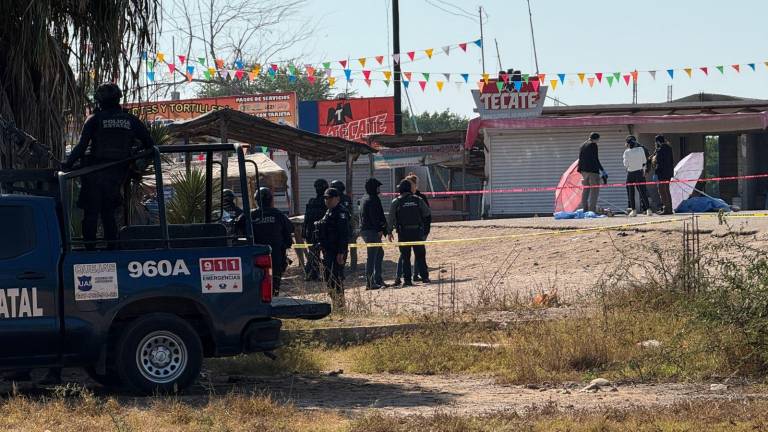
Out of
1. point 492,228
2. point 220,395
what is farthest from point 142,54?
point 492,228

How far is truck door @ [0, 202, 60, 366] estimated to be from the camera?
29.9ft

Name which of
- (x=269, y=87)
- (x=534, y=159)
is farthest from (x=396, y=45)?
(x=269, y=87)

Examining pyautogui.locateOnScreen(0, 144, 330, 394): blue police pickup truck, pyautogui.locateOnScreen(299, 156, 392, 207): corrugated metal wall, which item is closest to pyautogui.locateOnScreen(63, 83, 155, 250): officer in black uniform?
pyautogui.locateOnScreen(0, 144, 330, 394): blue police pickup truck

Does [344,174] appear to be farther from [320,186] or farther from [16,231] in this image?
[16,231]

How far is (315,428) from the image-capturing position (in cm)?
784

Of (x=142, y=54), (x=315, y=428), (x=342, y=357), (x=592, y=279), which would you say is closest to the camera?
(x=315, y=428)

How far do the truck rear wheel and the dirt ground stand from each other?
493 cm

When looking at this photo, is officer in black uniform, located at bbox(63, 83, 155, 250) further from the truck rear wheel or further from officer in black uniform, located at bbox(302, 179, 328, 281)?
officer in black uniform, located at bbox(302, 179, 328, 281)

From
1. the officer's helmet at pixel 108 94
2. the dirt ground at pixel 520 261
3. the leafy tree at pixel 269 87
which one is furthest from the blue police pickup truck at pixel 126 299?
the leafy tree at pixel 269 87

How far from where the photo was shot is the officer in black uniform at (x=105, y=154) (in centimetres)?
1043

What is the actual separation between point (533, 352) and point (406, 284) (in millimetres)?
7657

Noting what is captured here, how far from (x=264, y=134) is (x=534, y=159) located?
419 inches

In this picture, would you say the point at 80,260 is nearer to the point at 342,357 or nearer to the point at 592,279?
the point at 342,357

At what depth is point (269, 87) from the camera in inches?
2363
